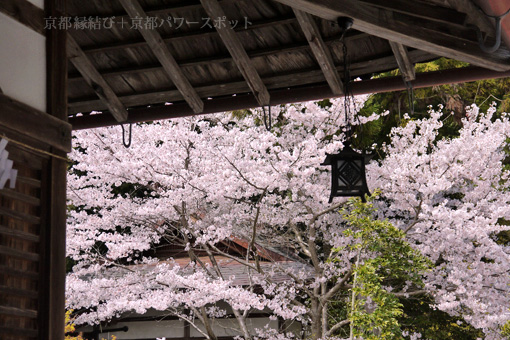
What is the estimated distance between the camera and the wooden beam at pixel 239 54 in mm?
3591

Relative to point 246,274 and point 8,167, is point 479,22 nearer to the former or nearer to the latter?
point 8,167

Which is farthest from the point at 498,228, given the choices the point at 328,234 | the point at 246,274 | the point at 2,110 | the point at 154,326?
the point at 2,110

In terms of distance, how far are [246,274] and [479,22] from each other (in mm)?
8356

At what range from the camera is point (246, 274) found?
1061 cm

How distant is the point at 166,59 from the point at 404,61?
1.47m

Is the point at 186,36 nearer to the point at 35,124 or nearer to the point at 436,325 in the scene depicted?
the point at 35,124

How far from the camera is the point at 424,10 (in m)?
2.76

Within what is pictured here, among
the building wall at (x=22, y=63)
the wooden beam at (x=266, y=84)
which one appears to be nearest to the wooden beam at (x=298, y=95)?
the wooden beam at (x=266, y=84)

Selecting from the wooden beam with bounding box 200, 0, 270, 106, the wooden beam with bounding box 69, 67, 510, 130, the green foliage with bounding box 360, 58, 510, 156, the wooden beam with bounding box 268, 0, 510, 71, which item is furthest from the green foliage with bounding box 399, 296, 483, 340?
the wooden beam with bounding box 268, 0, 510, 71

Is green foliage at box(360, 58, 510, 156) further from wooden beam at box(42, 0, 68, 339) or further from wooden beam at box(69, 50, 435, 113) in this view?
wooden beam at box(42, 0, 68, 339)

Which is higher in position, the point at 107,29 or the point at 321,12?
the point at 107,29

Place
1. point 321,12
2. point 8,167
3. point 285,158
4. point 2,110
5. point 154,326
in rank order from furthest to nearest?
point 154,326 < point 285,158 < point 321,12 < point 2,110 < point 8,167

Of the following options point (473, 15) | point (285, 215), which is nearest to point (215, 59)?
point (473, 15)

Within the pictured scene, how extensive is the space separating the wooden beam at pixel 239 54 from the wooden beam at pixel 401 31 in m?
1.01
